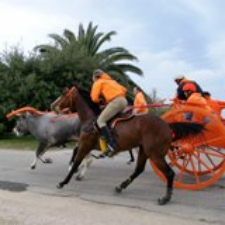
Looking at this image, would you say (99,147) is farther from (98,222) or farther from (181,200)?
(98,222)

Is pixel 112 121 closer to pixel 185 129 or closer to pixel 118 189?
pixel 118 189

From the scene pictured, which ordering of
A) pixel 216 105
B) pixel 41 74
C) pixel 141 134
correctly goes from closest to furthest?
pixel 141 134 → pixel 216 105 → pixel 41 74

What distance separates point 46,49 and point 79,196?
63.8 feet

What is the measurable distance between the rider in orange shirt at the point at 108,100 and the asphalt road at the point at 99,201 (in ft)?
3.58

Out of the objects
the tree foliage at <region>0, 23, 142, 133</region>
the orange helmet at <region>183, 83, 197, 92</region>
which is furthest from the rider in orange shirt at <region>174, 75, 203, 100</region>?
the tree foliage at <region>0, 23, 142, 133</region>

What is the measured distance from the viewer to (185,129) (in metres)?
8.16

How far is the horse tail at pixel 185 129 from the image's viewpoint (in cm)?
811

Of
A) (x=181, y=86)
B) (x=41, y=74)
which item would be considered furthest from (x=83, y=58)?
(x=181, y=86)

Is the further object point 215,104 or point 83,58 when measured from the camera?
point 83,58

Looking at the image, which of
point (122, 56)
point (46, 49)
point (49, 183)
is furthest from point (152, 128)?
point (122, 56)

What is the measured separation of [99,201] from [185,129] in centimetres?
228

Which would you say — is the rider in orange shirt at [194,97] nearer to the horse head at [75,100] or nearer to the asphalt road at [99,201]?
the asphalt road at [99,201]

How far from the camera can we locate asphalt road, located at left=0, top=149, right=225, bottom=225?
6.14 m

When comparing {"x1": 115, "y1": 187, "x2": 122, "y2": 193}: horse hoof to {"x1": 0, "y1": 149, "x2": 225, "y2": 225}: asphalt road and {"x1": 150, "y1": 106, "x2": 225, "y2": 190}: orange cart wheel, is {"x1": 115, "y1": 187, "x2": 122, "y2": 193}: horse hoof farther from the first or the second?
{"x1": 150, "y1": 106, "x2": 225, "y2": 190}: orange cart wheel
